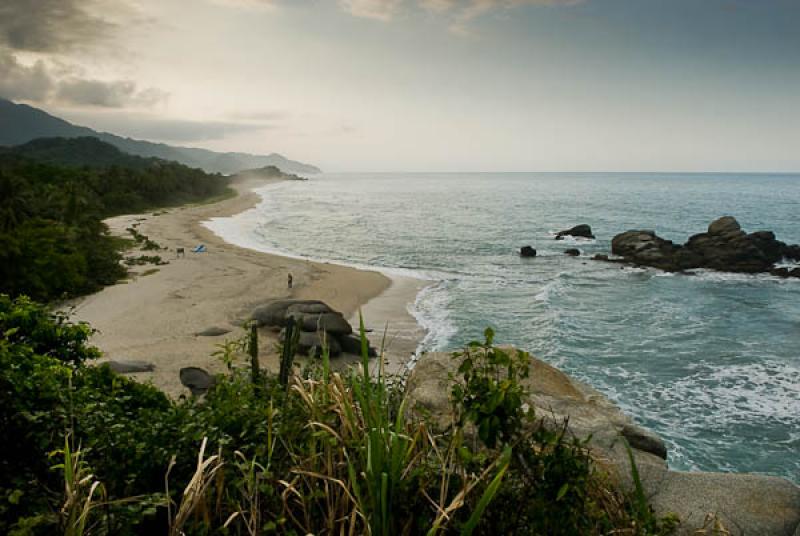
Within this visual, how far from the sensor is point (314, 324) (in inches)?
740

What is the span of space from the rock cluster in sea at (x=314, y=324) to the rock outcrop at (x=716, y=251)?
90.6 ft

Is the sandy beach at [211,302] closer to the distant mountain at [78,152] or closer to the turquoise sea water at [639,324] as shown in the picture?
the turquoise sea water at [639,324]

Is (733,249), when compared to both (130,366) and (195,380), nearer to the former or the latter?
(195,380)

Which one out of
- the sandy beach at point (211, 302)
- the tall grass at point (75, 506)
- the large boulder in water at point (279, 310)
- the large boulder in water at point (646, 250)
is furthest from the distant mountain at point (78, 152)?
the tall grass at point (75, 506)

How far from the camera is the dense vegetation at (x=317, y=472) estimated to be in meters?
2.65

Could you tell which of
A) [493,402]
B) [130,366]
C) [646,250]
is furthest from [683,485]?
[646,250]

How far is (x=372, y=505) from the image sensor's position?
2.57 m

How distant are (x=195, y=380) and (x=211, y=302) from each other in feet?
37.4

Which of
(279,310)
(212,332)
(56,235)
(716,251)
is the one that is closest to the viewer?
(212,332)

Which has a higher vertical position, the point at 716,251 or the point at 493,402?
the point at 493,402

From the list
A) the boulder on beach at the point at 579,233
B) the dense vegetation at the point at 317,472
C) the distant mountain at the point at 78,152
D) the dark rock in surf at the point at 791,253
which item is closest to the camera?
the dense vegetation at the point at 317,472

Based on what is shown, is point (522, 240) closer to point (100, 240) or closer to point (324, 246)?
point (324, 246)

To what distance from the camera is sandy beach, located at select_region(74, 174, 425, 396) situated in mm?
17500

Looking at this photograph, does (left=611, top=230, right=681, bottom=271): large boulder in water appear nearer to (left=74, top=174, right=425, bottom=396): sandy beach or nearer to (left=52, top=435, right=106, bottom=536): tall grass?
(left=74, top=174, right=425, bottom=396): sandy beach
